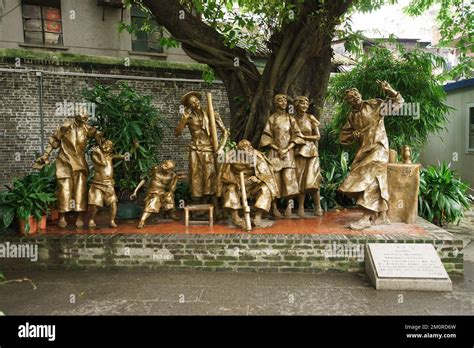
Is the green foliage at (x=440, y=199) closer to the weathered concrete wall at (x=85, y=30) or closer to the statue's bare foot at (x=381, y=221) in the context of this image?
the statue's bare foot at (x=381, y=221)

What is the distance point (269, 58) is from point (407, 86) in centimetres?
386

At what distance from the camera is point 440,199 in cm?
794

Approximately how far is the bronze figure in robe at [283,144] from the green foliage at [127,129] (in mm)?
2169

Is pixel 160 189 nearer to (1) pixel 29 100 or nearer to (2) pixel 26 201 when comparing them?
(2) pixel 26 201

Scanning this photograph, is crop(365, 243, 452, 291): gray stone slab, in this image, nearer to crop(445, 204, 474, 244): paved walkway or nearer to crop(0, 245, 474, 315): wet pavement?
crop(0, 245, 474, 315): wet pavement

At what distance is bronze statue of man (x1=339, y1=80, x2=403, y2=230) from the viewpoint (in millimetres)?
5695

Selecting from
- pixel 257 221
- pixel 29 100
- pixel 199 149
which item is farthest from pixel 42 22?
pixel 257 221

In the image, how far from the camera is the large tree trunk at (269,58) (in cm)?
722

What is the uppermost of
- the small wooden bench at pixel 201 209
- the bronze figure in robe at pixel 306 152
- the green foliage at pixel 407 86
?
the green foliage at pixel 407 86

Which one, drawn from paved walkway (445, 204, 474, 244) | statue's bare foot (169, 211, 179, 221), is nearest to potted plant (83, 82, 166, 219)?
statue's bare foot (169, 211, 179, 221)

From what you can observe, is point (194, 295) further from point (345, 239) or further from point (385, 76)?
point (385, 76)

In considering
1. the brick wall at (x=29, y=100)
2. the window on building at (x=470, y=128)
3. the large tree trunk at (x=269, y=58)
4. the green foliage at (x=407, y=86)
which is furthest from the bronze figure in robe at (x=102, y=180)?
the window on building at (x=470, y=128)

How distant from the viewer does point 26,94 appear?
11.8 metres

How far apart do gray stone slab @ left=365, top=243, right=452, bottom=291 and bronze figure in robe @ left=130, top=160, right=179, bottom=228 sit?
9.67 feet
